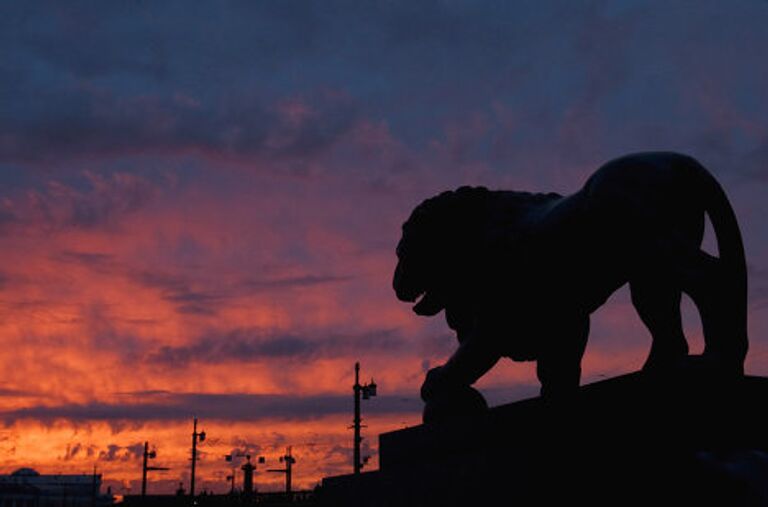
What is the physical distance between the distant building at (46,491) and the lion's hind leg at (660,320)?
9316 cm

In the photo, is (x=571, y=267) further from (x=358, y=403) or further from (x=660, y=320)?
(x=358, y=403)

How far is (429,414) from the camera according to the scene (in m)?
6.45

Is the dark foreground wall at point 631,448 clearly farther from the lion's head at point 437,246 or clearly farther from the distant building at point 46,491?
the distant building at point 46,491

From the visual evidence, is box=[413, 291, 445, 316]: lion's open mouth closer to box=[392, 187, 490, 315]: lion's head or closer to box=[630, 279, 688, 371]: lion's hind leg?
box=[392, 187, 490, 315]: lion's head

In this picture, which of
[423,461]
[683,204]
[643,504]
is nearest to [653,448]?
[643,504]

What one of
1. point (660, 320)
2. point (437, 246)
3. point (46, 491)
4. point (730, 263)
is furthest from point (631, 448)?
point (46, 491)

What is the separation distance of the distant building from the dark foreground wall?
9274 centimetres

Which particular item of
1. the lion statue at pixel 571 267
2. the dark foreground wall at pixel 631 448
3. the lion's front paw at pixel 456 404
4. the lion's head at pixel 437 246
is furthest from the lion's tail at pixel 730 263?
the lion's front paw at pixel 456 404

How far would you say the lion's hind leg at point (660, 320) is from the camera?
17.5 feet

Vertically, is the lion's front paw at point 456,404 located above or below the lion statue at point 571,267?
below

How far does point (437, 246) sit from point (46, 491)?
13187 centimetres

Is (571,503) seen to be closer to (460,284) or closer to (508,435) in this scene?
(508,435)

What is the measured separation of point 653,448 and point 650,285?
98 centimetres

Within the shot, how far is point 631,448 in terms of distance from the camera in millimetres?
4828
